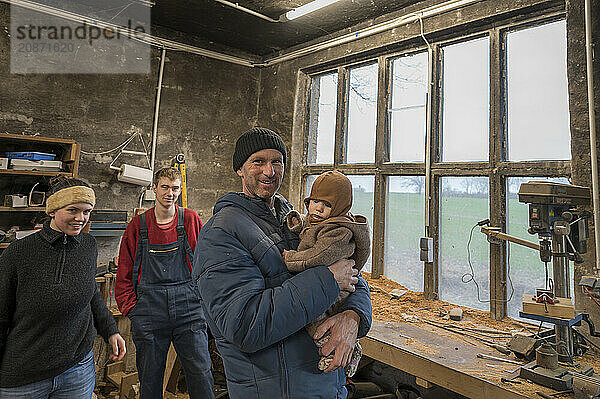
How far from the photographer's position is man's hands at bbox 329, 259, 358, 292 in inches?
44.6

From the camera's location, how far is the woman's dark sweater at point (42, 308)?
4.98 ft

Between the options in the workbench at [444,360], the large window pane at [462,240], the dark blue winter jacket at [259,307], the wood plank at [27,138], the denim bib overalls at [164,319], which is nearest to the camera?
the dark blue winter jacket at [259,307]

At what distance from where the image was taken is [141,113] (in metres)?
3.70

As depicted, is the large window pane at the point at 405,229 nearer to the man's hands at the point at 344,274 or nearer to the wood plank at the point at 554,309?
the wood plank at the point at 554,309

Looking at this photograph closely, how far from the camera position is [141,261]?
2430mm

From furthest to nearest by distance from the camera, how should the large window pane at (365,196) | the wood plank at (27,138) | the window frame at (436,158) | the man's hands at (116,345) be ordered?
the large window pane at (365,196) → the wood plank at (27,138) → the window frame at (436,158) → the man's hands at (116,345)

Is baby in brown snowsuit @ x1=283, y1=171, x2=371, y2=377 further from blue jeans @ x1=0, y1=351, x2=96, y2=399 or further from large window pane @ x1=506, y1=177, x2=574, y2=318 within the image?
Answer: large window pane @ x1=506, y1=177, x2=574, y2=318

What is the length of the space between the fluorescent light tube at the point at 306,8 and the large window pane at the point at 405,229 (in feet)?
5.26

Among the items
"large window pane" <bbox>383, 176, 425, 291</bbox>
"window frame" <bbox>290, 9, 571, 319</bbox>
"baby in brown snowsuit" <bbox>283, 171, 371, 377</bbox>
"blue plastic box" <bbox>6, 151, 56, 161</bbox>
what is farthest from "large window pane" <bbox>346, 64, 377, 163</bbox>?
"blue plastic box" <bbox>6, 151, 56, 161</bbox>

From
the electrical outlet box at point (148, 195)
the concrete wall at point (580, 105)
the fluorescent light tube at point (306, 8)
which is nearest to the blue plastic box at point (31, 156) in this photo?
the electrical outlet box at point (148, 195)

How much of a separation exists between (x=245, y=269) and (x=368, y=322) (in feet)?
1.63

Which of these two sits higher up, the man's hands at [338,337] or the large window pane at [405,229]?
the large window pane at [405,229]

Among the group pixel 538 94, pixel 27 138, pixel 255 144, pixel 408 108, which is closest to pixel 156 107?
pixel 27 138

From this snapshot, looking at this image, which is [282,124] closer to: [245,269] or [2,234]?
[2,234]
